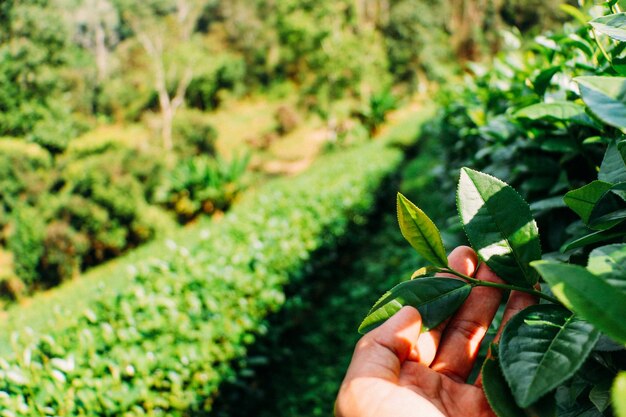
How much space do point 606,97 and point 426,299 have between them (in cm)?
42

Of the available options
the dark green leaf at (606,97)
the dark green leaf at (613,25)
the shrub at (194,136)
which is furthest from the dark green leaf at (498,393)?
the shrub at (194,136)

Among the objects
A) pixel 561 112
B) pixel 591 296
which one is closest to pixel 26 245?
pixel 561 112

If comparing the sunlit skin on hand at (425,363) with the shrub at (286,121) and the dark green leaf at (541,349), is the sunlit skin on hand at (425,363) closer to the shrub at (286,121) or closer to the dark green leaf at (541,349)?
the dark green leaf at (541,349)

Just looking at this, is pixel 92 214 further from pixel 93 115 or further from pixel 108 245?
pixel 93 115

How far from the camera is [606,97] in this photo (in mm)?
507

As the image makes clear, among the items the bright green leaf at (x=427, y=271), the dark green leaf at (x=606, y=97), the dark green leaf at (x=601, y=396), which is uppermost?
the dark green leaf at (x=606, y=97)

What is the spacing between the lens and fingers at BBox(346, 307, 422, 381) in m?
0.90

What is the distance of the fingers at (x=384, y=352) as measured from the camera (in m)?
0.90

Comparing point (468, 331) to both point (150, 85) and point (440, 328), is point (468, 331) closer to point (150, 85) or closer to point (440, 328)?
point (440, 328)

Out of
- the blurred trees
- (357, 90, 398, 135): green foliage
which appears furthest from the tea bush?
(357, 90, 398, 135): green foliage

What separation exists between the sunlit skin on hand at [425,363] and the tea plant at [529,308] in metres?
0.08

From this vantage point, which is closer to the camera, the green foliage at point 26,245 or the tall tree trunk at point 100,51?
the green foliage at point 26,245

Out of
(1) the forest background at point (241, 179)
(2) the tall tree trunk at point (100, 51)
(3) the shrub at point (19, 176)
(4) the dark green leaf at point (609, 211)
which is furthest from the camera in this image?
(2) the tall tree trunk at point (100, 51)

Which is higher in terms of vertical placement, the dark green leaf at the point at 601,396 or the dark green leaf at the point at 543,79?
the dark green leaf at the point at 543,79
